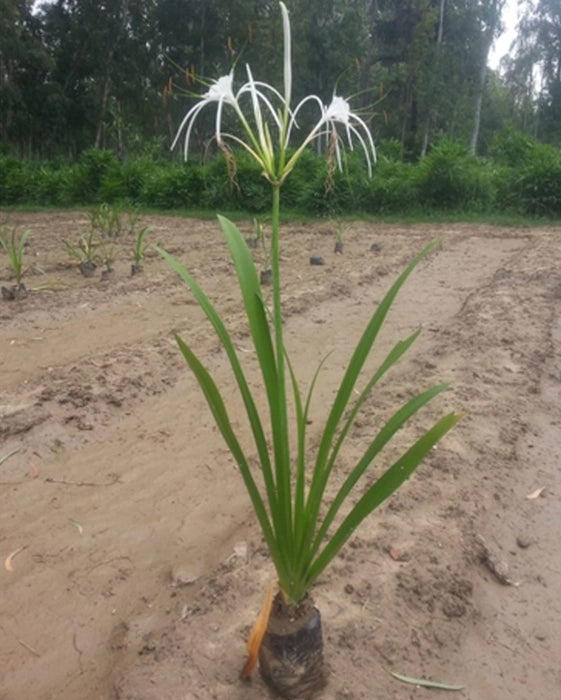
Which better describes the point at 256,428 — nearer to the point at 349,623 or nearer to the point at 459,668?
the point at 349,623

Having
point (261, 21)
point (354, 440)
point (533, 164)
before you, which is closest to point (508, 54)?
point (261, 21)

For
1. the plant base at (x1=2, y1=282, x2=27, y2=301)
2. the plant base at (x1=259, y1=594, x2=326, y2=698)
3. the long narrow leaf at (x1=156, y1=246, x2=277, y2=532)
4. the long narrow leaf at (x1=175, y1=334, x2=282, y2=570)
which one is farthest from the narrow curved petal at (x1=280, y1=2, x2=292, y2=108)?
the plant base at (x1=2, y1=282, x2=27, y2=301)

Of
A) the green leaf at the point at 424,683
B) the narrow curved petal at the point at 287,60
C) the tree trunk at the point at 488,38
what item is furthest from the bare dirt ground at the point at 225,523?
the tree trunk at the point at 488,38

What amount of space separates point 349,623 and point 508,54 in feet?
119

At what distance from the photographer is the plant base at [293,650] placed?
A: 5.04 ft

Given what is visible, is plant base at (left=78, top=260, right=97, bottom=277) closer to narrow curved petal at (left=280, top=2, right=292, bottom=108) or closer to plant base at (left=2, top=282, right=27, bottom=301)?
plant base at (left=2, top=282, right=27, bottom=301)

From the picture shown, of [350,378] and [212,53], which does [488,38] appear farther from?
[350,378]

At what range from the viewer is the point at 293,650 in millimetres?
→ 1538

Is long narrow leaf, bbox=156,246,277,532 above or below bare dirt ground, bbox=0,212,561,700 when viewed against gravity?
above

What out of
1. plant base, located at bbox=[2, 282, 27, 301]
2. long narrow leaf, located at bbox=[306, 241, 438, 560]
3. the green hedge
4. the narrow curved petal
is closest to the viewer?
the narrow curved petal

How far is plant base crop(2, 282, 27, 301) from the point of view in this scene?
5.44 m

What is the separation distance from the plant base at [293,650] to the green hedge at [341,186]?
31.7 ft

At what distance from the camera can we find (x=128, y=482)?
108 inches

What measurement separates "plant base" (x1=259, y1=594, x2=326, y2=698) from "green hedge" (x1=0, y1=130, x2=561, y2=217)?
9.65 metres
